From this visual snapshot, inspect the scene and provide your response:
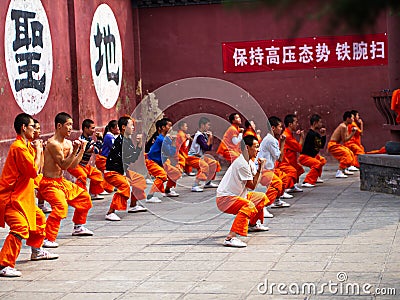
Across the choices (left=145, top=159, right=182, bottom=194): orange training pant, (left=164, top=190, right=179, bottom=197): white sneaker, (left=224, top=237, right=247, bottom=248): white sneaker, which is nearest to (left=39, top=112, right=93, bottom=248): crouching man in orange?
(left=224, top=237, right=247, bottom=248): white sneaker

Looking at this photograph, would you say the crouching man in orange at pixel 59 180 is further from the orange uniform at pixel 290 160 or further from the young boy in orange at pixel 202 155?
→ the young boy in orange at pixel 202 155

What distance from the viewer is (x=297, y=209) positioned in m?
9.62

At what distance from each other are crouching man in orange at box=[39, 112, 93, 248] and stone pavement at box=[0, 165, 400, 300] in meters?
0.35

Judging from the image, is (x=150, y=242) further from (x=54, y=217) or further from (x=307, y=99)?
(x=307, y=99)

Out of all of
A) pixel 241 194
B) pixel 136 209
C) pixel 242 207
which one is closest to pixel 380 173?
pixel 136 209

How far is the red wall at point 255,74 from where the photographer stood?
15852 millimetres

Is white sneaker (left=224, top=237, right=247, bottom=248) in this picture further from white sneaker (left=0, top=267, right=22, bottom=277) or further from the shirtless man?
the shirtless man

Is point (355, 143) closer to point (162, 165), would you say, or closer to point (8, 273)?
point (162, 165)

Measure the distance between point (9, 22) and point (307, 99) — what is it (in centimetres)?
743

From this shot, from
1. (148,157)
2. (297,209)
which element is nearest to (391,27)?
(297,209)

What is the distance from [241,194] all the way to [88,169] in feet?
12.5

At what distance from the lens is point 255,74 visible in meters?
16.1

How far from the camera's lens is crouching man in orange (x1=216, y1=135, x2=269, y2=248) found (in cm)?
725

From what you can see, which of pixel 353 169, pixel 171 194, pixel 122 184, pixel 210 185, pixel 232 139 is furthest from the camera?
pixel 353 169
